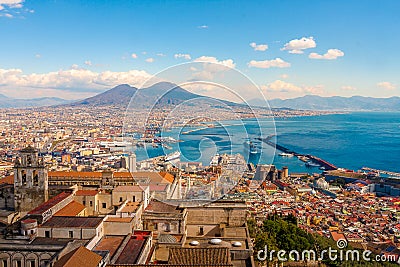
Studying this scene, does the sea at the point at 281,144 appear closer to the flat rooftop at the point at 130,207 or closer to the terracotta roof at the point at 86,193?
the flat rooftop at the point at 130,207

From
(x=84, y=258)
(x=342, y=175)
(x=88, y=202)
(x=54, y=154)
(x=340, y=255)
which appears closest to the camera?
(x=84, y=258)

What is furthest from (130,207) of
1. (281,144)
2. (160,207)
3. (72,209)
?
(281,144)

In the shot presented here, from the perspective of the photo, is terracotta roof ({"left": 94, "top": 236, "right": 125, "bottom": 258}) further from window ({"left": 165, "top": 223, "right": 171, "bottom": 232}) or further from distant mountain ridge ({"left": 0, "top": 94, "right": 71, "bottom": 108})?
distant mountain ridge ({"left": 0, "top": 94, "right": 71, "bottom": 108})

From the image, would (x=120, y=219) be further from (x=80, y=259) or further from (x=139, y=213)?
(x=80, y=259)

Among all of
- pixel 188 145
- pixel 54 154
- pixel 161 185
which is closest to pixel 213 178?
pixel 188 145

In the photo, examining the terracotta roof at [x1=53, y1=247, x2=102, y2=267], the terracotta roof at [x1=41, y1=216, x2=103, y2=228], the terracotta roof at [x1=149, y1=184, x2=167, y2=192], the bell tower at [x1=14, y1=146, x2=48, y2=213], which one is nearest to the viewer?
the terracotta roof at [x1=53, y1=247, x2=102, y2=267]

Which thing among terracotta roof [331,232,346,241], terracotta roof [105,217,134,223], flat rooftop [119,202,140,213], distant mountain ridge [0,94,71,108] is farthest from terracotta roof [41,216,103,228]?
distant mountain ridge [0,94,71,108]

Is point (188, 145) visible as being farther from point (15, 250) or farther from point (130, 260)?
point (15, 250)
